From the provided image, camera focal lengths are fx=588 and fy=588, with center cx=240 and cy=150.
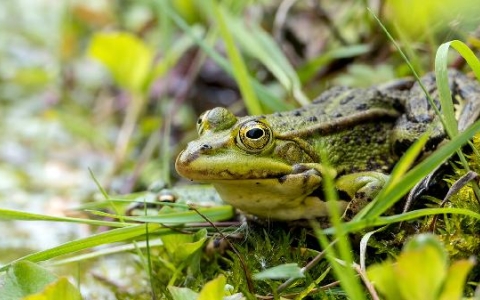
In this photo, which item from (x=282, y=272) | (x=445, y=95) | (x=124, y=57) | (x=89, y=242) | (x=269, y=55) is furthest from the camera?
(x=124, y=57)

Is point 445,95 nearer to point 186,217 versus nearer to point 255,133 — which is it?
point 255,133

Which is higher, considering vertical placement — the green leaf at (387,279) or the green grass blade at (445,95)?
the green grass blade at (445,95)

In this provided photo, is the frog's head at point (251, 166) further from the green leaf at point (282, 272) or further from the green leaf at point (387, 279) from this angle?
the green leaf at point (387, 279)

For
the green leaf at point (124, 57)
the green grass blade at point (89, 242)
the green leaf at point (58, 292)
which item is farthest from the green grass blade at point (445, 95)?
the green leaf at point (124, 57)

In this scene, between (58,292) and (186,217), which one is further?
(186,217)

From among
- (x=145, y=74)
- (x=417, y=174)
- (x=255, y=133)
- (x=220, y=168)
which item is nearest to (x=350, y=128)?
(x=255, y=133)

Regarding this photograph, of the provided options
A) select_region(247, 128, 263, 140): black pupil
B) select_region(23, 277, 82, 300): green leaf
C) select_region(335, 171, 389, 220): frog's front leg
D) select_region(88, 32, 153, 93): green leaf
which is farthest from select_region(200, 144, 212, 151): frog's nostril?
select_region(88, 32, 153, 93): green leaf
